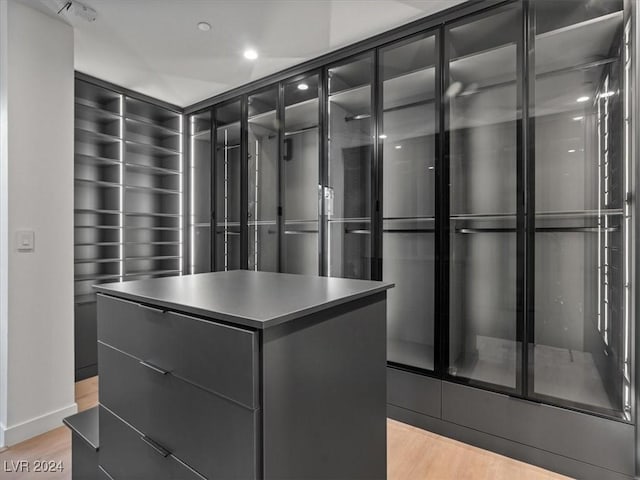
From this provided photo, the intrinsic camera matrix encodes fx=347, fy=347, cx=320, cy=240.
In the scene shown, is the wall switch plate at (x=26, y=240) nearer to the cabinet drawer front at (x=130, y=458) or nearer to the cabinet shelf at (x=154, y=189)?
the cabinet shelf at (x=154, y=189)

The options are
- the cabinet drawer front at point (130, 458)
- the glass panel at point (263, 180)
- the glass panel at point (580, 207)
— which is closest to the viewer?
the cabinet drawer front at point (130, 458)

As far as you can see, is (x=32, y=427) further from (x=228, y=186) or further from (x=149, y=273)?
(x=228, y=186)

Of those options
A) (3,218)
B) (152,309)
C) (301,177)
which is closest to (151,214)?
(3,218)

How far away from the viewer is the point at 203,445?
920 millimetres

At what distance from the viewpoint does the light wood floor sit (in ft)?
6.06

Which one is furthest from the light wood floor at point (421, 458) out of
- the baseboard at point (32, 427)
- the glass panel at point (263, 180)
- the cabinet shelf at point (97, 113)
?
the cabinet shelf at point (97, 113)

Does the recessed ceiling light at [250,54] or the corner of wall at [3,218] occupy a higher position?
the recessed ceiling light at [250,54]

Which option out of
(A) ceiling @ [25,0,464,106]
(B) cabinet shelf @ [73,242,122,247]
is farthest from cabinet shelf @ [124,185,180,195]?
(A) ceiling @ [25,0,464,106]

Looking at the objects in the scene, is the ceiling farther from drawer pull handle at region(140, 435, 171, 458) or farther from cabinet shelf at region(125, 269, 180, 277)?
drawer pull handle at region(140, 435, 171, 458)

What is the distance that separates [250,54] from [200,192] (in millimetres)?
1685

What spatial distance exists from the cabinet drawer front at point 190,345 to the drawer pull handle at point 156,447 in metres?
0.24

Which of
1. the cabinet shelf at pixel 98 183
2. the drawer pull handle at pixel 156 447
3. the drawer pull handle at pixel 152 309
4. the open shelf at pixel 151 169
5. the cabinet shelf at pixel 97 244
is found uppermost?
the open shelf at pixel 151 169

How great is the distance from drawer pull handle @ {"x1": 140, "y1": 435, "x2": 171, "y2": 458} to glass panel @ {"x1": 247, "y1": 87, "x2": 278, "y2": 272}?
2.22 meters

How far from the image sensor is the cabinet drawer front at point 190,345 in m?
0.82
